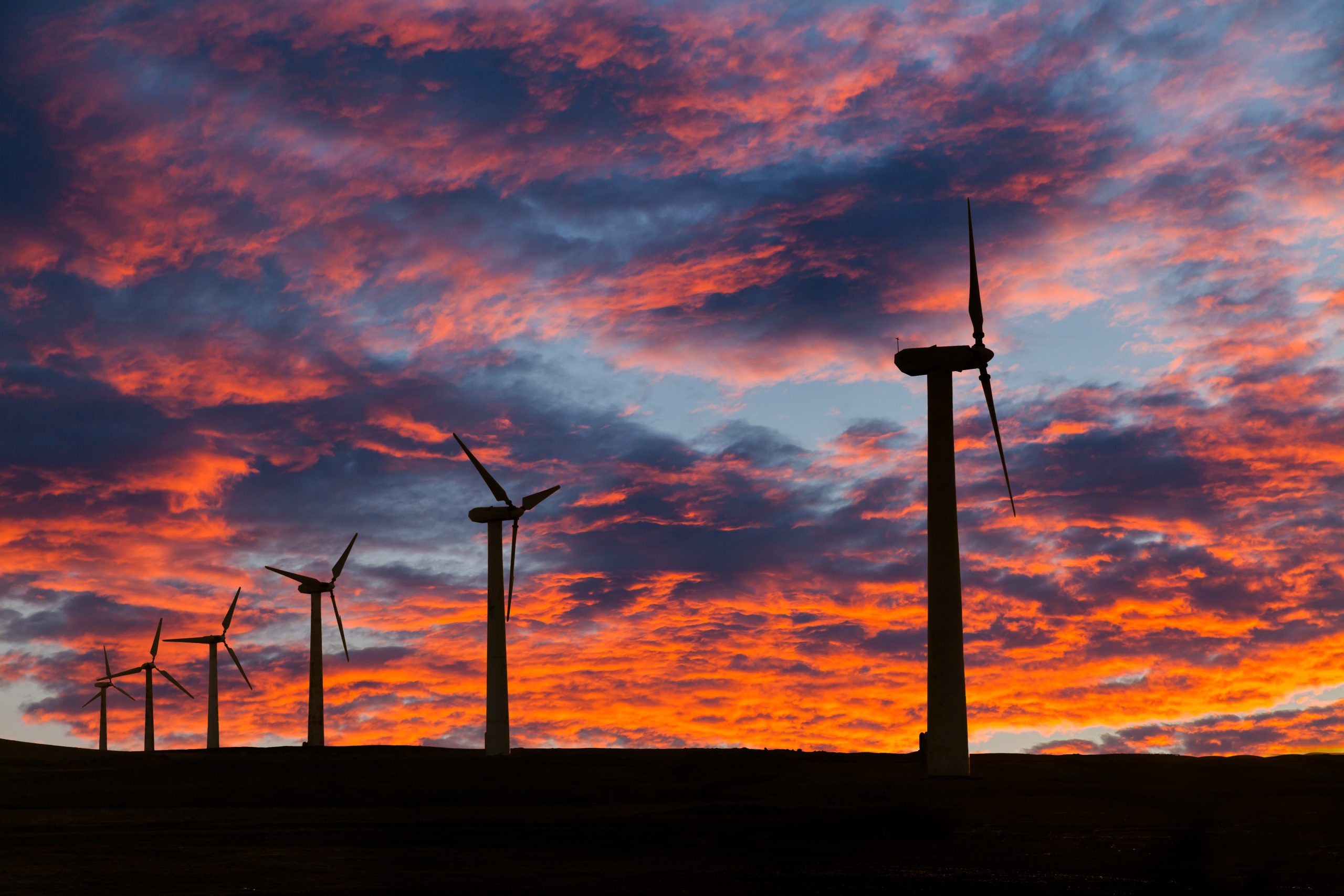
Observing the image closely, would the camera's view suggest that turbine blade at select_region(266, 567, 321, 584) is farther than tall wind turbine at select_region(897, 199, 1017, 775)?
Yes

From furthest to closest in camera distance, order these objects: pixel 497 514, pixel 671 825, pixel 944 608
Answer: pixel 497 514
pixel 944 608
pixel 671 825

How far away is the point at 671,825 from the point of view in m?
42.0

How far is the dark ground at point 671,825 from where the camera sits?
1120 inches

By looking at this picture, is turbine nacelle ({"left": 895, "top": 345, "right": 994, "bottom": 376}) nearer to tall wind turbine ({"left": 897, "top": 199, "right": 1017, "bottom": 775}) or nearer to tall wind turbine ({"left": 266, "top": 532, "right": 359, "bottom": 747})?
tall wind turbine ({"left": 897, "top": 199, "right": 1017, "bottom": 775})

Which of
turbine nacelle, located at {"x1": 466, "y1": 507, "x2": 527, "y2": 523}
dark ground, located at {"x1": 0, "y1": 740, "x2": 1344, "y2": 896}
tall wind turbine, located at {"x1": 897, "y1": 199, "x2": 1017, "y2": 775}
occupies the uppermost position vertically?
turbine nacelle, located at {"x1": 466, "y1": 507, "x2": 527, "y2": 523}

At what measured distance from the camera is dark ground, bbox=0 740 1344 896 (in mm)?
28453

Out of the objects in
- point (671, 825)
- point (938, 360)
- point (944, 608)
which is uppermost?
point (938, 360)

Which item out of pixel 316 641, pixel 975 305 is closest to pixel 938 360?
pixel 975 305

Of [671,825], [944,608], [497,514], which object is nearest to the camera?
[671,825]

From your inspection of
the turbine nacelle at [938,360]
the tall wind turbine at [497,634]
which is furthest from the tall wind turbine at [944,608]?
the tall wind turbine at [497,634]

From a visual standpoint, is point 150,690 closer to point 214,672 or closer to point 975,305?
point 214,672

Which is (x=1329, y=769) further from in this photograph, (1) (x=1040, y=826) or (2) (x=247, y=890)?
(2) (x=247, y=890)

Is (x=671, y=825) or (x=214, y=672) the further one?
(x=214, y=672)

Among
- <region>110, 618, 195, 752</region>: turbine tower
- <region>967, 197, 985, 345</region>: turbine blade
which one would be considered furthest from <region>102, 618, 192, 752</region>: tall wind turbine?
<region>967, 197, 985, 345</region>: turbine blade
